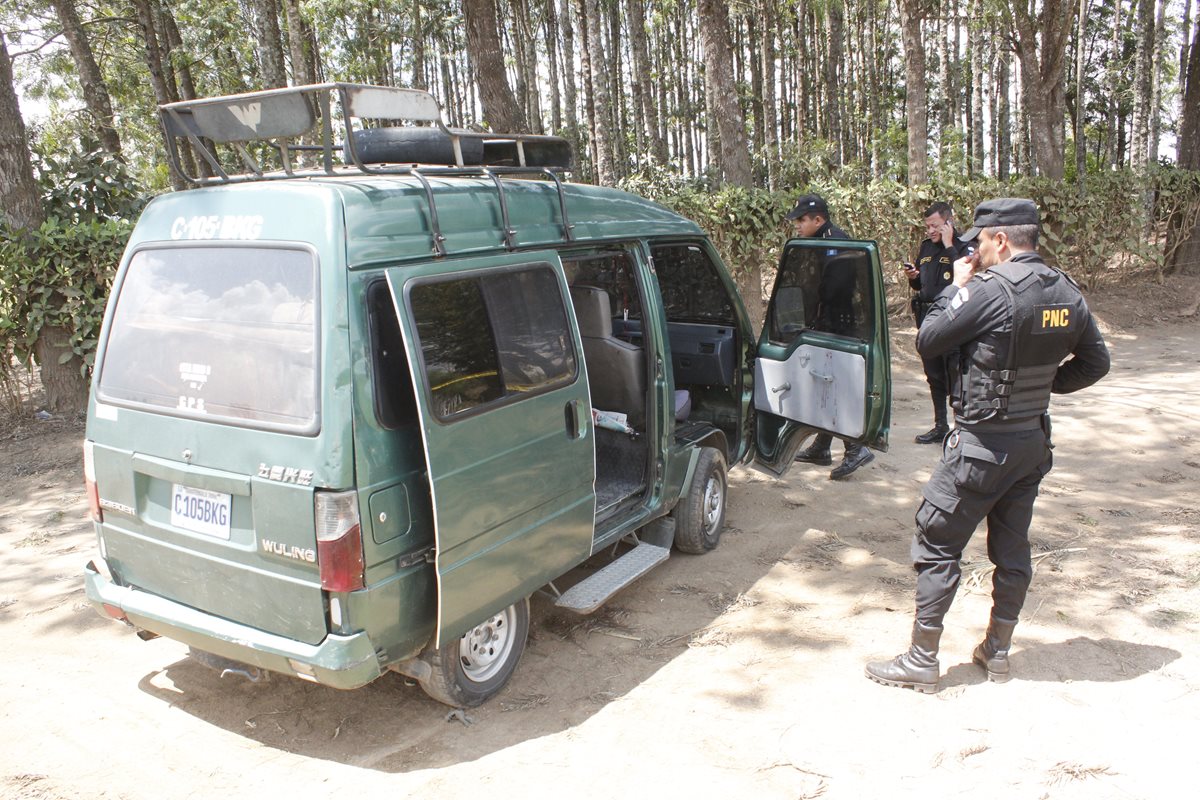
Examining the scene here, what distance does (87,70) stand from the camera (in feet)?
46.7

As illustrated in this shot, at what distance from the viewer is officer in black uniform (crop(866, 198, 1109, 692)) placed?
343 cm

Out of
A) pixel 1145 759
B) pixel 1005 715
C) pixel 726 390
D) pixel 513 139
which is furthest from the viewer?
pixel 726 390

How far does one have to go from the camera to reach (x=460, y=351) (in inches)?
131

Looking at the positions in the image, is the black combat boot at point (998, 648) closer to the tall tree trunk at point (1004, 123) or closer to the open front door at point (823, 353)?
the open front door at point (823, 353)

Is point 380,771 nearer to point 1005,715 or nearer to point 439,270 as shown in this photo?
point 439,270

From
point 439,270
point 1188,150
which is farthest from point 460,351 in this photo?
point 1188,150

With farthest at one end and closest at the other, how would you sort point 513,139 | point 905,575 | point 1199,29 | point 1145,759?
point 1199,29 < point 905,575 < point 513,139 < point 1145,759

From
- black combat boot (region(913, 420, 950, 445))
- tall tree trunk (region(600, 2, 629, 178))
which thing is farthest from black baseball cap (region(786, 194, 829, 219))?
tall tree trunk (region(600, 2, 629, 178))

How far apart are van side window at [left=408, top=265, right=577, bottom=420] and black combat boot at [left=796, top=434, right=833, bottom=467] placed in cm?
320

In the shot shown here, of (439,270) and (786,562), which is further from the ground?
(439,270)

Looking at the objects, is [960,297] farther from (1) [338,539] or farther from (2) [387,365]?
(1) [338,539]

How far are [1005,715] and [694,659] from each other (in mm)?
1323

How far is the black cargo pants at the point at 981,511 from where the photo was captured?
3.50m

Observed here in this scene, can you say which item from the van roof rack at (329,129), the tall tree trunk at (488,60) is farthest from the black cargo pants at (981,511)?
the tall tree trunk at (488,60)
